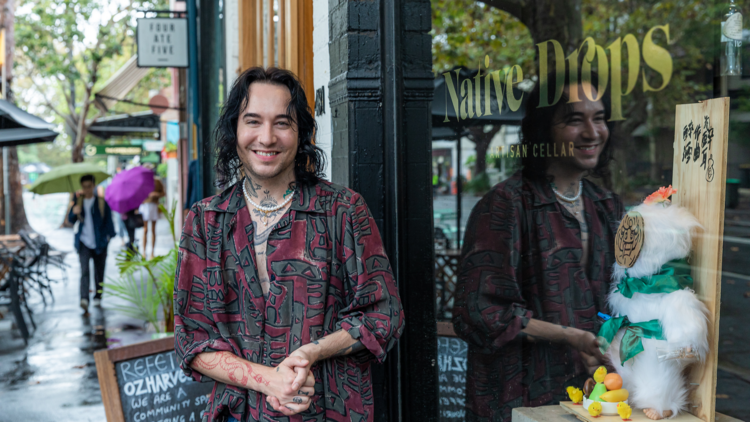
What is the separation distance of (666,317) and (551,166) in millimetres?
873

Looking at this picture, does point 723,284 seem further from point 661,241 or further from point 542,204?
point 542,204

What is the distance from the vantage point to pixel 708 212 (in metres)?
1.77

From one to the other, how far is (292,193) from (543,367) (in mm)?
1207

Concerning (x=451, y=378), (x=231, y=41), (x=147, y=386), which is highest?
(x=231, y=41)

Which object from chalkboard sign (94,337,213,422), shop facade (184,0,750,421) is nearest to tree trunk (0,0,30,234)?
chalkboard sign (94,337,213,422)

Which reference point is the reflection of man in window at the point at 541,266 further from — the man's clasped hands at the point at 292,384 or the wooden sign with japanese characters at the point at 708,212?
the man's clasped hands at the point at 292,384

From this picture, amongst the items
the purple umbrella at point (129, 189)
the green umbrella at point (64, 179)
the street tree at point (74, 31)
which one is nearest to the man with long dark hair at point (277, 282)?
the green umbrella at point (64, 179)

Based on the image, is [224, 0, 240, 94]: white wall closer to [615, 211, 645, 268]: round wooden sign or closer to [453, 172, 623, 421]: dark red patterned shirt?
[453, 172, 623, 421]: dark red patterned shirt

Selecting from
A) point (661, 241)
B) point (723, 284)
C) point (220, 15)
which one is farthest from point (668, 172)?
point (220, 15)

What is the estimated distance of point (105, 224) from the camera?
9797 mm

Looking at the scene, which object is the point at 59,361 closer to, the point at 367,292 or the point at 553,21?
the point at 367,292

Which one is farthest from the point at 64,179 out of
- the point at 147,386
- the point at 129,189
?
the point at 147,386

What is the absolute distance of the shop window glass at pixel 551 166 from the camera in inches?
77.4

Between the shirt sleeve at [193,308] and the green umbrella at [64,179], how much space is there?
863 cm
